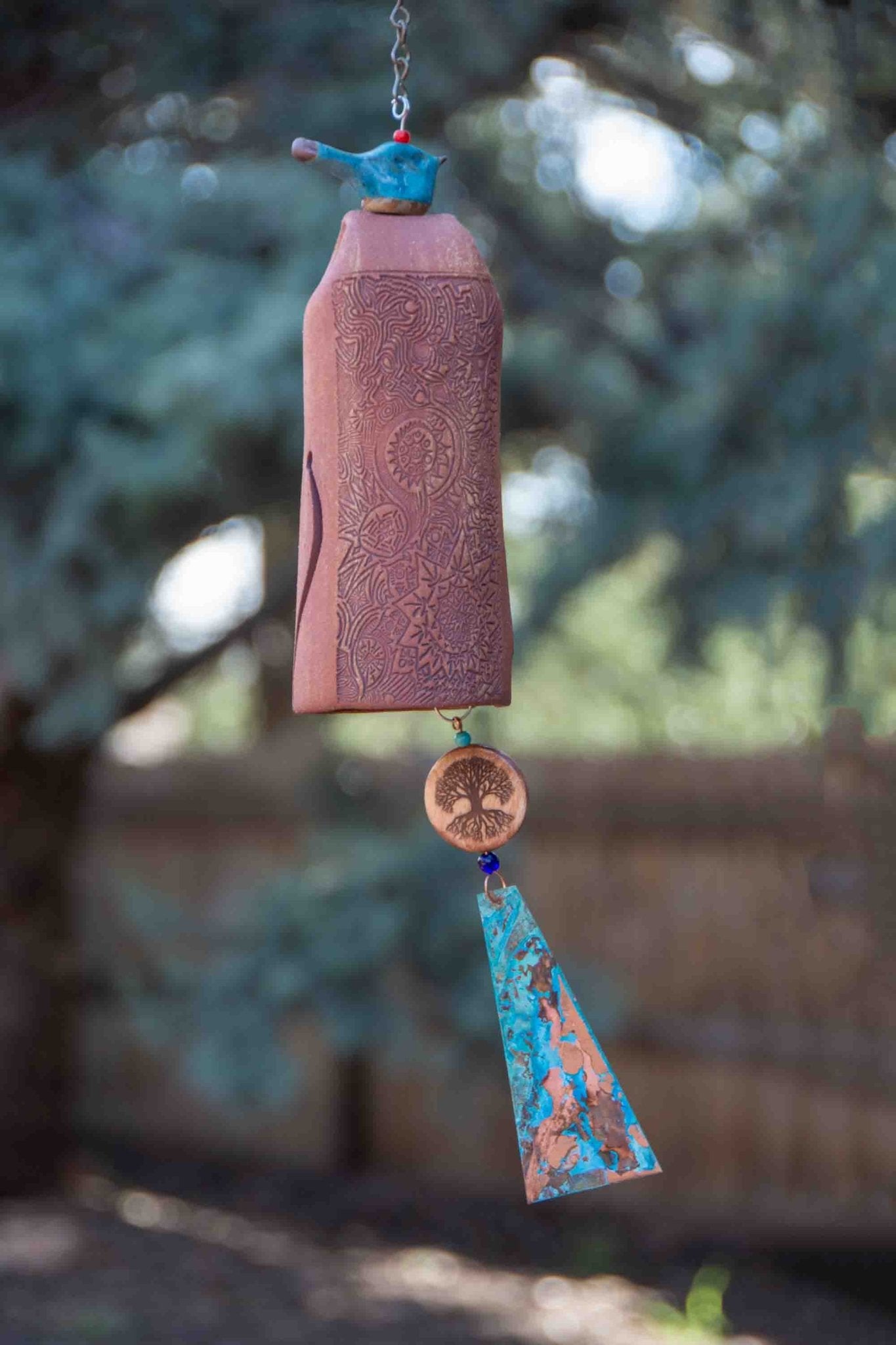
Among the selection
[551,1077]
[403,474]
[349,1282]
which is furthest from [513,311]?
[349,1282]

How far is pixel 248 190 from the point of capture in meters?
3.24

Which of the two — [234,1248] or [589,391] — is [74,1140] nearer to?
[234,1248]

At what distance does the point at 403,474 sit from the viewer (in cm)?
139

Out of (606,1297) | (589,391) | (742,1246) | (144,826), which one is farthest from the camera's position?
(144,826)

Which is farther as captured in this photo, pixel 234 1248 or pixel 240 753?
pixel 240 753

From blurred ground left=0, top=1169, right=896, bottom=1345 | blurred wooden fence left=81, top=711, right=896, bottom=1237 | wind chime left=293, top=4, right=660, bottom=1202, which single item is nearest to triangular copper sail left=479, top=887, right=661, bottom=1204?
wind chime left=293, top=4, right=660, bottom=1202

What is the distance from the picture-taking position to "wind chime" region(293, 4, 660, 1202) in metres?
1.39

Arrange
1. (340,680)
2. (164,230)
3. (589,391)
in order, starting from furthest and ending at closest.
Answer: (164,230) < (589,391) < (340,680)

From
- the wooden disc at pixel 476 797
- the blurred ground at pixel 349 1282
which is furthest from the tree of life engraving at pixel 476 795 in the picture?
the blurred ground at pixel 349 1282

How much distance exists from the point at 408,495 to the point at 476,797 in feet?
0.97

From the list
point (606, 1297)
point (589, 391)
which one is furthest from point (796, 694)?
point (589, 391)

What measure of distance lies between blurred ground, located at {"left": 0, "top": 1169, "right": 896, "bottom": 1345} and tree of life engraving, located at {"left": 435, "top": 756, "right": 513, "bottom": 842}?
290 centimetres

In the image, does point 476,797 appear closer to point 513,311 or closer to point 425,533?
point 425,533

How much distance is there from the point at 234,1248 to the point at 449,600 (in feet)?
12.9
